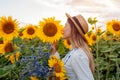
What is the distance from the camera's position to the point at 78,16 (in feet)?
Answer: 13.2

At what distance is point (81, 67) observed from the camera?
3.69m

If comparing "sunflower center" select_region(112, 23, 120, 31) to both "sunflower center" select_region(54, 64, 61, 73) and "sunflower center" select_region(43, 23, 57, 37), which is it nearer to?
"sunflower center" select_region(43, 23, 57, 37)

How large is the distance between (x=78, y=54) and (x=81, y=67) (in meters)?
0.15

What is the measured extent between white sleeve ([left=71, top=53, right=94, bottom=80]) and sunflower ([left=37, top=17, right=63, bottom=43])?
1.60 feet

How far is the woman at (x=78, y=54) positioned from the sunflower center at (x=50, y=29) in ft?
0.74

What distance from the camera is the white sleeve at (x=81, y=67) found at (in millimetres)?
3691

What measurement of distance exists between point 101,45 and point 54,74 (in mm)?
3122

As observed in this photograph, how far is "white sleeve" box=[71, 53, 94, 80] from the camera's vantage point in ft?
12.1

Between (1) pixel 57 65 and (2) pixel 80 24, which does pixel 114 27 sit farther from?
(1) pixel 57 65

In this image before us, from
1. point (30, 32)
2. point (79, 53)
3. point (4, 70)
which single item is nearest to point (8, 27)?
point (4, 70)

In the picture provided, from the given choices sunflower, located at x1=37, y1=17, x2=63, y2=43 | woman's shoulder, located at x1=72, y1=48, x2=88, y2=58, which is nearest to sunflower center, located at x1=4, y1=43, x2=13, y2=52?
sunflower, located at x1=37, y1=17, x2=63, y2=43

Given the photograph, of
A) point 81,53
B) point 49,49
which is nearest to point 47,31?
point 49,49

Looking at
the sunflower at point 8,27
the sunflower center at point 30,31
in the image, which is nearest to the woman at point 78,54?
the sunflower at point 8,27

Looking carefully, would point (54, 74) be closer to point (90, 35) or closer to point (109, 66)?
point (109, 66)
